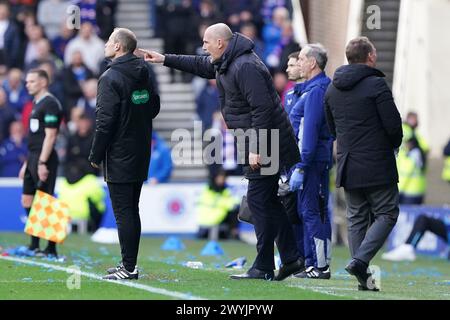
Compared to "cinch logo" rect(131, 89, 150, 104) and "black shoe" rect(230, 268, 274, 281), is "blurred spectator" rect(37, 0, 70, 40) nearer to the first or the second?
"cinch logo" rect(131, 89, 150, 104)

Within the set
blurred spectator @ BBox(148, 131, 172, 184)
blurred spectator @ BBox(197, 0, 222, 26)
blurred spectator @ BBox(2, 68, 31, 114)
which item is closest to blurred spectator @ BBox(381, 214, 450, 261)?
blurred spectator @ BBox(148, 131, 172, 184)

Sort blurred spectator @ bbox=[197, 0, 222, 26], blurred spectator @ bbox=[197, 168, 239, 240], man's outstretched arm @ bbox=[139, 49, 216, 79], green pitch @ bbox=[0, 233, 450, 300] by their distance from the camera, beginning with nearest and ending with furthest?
green pitch @ bbox=[0, 233, 450, 300], man's outstretched arm @ bbox=[139, 49, 216, 79], blurred spectator @ bbox=[197, 168, 239, 240], blurred spectator @ bbox=[197, 0, 222, 26]

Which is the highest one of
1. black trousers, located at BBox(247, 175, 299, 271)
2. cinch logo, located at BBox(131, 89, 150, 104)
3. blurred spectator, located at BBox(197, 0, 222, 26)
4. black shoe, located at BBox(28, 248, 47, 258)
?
blurred spectator, located at BBox(197, 0, 222, 26)

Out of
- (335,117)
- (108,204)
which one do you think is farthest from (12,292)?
(108,204)

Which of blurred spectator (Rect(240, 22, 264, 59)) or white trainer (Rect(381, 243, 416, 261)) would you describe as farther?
blurred spectator (Rect(240, 22, 264, 59))

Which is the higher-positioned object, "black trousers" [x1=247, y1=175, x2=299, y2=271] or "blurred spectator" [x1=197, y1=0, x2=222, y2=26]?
"blurred spectator" [x1=197, y1=0, x2=222, y2=26]

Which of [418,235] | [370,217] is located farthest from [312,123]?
[418,235]

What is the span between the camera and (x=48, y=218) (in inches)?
619

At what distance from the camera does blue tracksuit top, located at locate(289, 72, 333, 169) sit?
13359 millimetres

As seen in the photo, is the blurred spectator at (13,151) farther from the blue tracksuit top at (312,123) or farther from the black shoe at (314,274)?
the black shoe at (314,274)

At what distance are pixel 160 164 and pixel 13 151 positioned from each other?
254cm

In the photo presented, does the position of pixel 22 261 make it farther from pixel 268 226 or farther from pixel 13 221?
pixel 13 221

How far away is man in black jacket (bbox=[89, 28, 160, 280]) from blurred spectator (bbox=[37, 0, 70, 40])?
14.4 metres

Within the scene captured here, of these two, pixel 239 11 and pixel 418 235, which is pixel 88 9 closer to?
pixel 239 11
